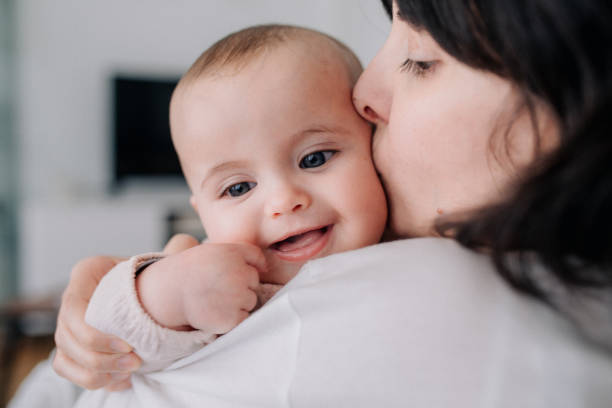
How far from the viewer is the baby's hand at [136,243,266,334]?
0.71m

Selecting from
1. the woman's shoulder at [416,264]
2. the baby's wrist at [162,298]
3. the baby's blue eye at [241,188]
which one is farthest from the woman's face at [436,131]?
the baby's wrist at [162,298]

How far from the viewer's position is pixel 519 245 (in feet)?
1.75

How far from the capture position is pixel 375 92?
83 cm

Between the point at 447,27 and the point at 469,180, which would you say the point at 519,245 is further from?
the point at 447,27

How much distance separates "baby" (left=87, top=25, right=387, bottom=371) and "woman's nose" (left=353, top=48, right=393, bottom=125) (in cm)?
4

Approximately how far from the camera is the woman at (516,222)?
0.47 m

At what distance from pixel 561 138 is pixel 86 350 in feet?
2.55

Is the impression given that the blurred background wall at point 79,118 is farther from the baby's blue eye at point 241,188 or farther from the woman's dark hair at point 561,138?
the woman's dark hair at point 561,138

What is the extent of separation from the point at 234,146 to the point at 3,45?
4.13m

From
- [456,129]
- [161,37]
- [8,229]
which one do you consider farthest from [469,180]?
[161,37]

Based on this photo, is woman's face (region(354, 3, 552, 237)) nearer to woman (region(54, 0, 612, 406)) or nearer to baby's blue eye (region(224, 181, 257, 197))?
woman (region(54, 0, 612, 406))

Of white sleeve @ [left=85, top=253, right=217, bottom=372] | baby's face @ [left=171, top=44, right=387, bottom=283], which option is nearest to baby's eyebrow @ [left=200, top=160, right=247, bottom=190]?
baby's face @ [left=171, top=44, right=387, bottom=283]

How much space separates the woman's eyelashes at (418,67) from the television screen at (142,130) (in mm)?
4100

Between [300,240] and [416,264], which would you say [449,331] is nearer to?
[416,264]
